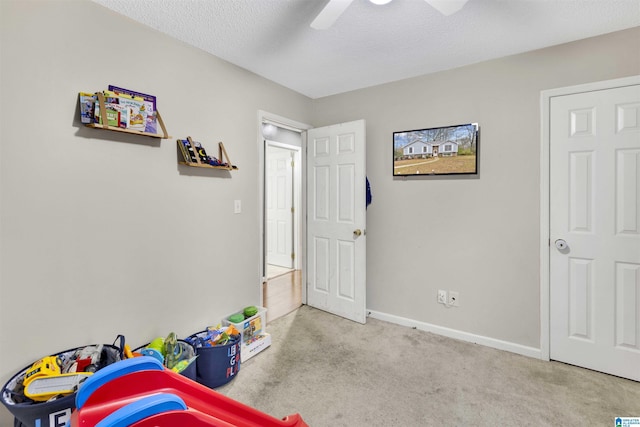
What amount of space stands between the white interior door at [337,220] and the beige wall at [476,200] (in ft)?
0.76

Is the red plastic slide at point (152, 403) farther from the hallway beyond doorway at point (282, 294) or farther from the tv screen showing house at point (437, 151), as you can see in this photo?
the tv screen showing house at point (437, 151)

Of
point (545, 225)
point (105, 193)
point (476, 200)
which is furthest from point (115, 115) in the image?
point (545, 225)

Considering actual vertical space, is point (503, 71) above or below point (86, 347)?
above

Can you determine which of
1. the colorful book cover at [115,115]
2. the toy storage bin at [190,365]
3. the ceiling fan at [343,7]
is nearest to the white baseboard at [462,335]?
the toy storage bin at [190,365]

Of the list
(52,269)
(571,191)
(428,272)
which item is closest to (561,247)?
(571,191)

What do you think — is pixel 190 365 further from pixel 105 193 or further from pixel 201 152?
pixel 201 152

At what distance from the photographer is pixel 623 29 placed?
6.99ft

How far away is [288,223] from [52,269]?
3.80 metres

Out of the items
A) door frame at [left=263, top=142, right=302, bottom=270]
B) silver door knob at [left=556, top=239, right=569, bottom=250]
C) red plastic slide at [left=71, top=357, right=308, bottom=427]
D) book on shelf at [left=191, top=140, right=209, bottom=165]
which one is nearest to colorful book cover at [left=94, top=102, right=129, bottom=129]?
book on shelf at [left=191, top=140, right=209, bottom=165]

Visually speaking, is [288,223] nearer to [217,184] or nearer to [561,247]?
[217,184]

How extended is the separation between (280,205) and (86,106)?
3796mm

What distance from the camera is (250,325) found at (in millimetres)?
2551

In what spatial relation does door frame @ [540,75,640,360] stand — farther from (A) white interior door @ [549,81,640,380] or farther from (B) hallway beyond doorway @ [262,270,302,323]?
(B) hallway beyond doorway @ [262,270,302,323]

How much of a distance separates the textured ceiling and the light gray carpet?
2459 mm
